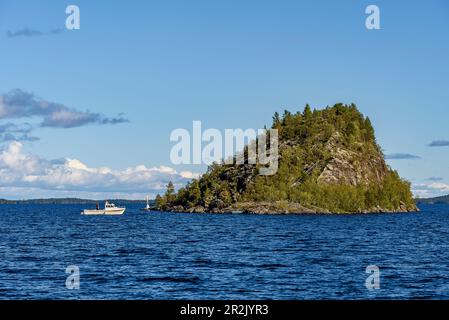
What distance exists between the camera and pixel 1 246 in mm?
95750

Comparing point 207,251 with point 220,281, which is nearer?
point 220,281

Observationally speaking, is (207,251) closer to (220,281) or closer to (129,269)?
(129,269)

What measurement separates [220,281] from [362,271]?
1722cm

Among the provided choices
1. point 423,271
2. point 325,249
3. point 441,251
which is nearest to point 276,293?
point 423,271

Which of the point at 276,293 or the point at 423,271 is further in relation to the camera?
the point at 423,271

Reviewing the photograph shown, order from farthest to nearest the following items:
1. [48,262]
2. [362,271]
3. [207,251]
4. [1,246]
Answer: [1,246]
[207,251]
[48,262]
[362,271]
